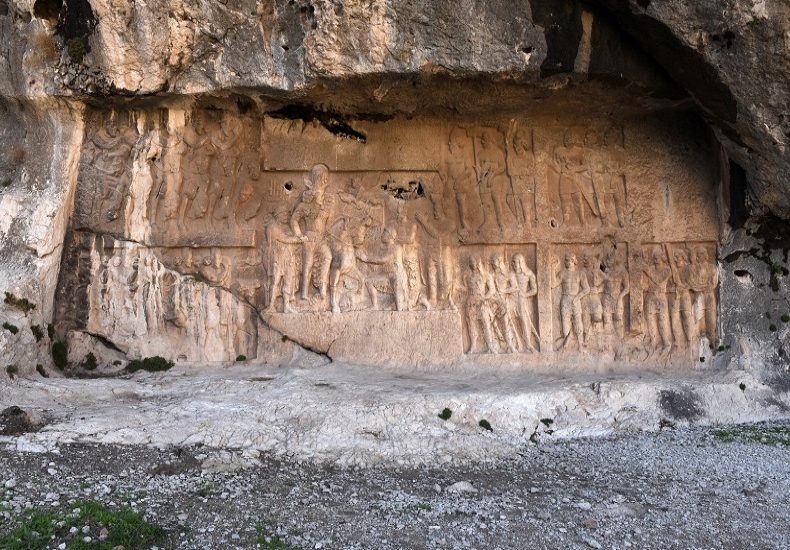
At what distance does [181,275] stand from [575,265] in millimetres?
5137

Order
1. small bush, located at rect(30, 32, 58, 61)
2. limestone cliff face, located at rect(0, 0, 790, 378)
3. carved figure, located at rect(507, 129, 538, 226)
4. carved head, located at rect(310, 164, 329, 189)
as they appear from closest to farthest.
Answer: limestone cliff face, located at rect(0, 0, 790, 378) → small bush, located at rect(30, 32, 58, 61) → carved head, located at rect(310, 164, 329, 189) → carved figure, located at rect(507, 129, 538, 226)

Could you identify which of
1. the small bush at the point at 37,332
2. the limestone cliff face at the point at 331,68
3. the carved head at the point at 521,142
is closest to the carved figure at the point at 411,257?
the limestone cliff face at the point at 331,68

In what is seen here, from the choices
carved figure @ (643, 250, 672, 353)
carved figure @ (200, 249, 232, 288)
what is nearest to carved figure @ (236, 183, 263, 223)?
carved figure @ (200, 249, 232, 288)

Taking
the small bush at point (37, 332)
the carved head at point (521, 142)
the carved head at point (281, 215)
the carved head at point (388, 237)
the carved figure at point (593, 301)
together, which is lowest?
the small bush at point (37, 332)

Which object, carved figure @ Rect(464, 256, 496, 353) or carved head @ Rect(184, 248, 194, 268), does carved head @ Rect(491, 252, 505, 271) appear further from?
carved head @ Rect(184, 248, 194, 268)

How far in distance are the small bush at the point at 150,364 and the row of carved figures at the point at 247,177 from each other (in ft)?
5.55

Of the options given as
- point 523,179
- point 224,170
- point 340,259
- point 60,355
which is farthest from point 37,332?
point 523,179

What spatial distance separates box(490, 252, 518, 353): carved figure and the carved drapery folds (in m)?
0.02

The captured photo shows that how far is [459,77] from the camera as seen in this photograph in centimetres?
874

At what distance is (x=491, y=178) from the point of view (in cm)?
1039

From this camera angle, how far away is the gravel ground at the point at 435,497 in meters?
5.74

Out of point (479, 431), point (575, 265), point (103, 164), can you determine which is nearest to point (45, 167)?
point (103, 164)

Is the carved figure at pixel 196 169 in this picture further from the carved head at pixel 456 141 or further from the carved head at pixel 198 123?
the carved head at pixel 456 141

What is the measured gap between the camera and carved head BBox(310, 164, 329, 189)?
33.1 feet
